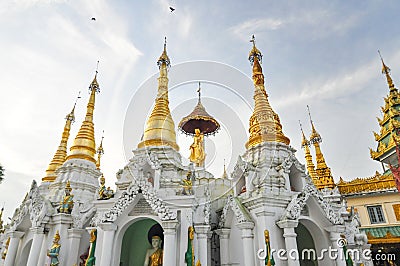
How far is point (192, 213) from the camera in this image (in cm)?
1038

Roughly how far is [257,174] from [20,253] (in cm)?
1169

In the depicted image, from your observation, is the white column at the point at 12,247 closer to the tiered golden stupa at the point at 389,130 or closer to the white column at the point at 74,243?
the white column at the point at 74,243

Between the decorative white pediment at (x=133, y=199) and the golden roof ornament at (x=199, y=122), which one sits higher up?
the golden roof ornament at (x=199, y=122)

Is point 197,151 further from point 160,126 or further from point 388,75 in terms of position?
point 388,75

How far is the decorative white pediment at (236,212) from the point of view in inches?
438

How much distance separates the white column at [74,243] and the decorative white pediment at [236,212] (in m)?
6.31

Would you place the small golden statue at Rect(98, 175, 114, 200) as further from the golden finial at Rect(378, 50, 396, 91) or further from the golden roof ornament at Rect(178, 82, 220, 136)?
the golden finial at Rect(378, 50, 396, 91)

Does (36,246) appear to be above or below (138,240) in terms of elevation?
below

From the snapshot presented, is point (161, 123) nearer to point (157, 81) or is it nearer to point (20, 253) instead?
point (157, 81)

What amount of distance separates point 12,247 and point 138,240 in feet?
20.0

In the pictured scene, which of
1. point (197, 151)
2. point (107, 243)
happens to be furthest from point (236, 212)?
point (197, 151)

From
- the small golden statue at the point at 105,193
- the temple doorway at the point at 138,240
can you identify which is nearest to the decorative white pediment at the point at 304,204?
the temple doorway at the point at 138,240

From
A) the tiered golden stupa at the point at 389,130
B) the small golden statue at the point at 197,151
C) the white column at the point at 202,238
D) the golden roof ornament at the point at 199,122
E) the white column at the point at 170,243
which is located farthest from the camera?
the golden roof ornament at the point at 199,122

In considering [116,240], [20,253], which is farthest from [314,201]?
[20,253]
